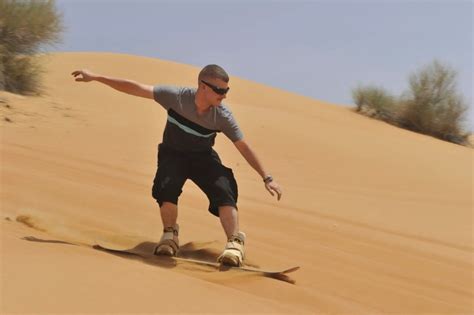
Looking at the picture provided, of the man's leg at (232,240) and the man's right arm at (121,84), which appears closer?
the man's leg at (232,240)

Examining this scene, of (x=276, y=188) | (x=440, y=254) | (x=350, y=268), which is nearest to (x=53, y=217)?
(x=276, y=188)

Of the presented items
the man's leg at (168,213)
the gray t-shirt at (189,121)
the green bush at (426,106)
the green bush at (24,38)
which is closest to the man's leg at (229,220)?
the man's leg at (168,213)

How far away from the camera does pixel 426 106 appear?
2069 centimetres

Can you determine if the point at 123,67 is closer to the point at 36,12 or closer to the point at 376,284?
the point at 36,12

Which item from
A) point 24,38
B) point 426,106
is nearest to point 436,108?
point 426,106

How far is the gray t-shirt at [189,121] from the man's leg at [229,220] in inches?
16.5

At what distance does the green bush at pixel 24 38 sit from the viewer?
10.7 meters

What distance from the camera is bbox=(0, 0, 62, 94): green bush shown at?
10.7 meters

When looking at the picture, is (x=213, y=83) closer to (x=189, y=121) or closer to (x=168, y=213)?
(x=189, y=121)

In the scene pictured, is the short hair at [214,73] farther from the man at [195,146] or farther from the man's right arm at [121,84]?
the man's right arm at [121,84]

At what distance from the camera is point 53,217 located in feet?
12.5

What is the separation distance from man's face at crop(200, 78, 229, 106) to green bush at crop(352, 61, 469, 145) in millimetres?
18035

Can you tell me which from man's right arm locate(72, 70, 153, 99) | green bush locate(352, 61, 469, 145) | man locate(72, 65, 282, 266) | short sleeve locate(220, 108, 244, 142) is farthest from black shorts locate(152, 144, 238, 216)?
green bush locate(352, 61, 469, 145)

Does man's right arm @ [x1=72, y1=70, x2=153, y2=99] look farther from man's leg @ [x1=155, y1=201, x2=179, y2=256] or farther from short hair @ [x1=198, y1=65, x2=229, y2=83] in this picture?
man's leg @ [x1=155, y1=201, x2=179, y2=256]
